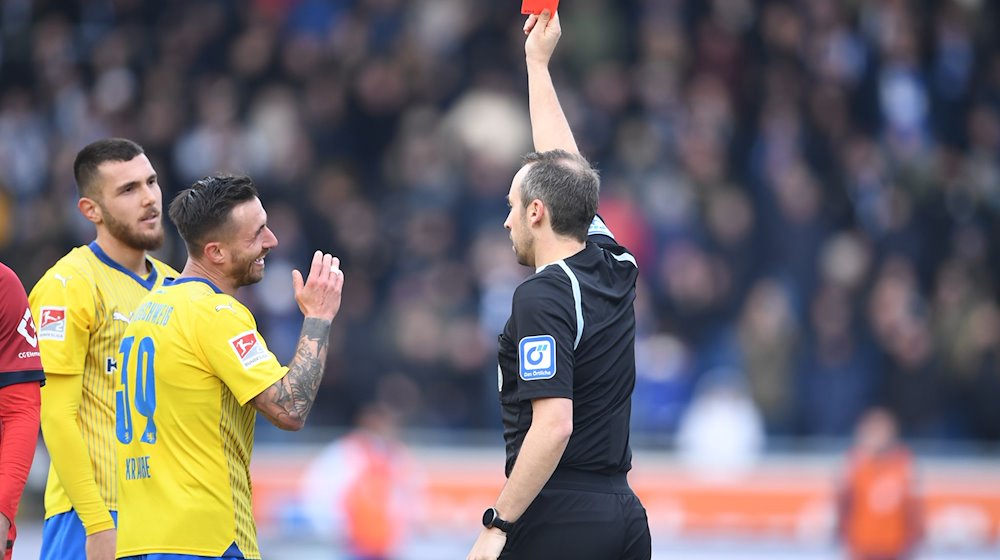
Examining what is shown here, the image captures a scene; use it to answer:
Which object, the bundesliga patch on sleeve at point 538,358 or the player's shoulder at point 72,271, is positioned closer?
the bundesliga patch on sleeve at point 538,358

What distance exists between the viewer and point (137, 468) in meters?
4.93

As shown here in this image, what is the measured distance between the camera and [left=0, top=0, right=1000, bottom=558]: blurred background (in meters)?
12.8

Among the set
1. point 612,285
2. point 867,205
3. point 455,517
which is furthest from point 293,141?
point 612,285

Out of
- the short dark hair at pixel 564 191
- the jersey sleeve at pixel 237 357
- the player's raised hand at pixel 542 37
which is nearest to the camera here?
the jersey sleeve at pixel 237 357

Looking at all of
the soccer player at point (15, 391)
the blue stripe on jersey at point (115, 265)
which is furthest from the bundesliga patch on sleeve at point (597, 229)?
the soccer player at point (15, 391)

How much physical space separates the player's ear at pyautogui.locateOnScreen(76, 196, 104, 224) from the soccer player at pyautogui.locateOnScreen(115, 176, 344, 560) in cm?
83

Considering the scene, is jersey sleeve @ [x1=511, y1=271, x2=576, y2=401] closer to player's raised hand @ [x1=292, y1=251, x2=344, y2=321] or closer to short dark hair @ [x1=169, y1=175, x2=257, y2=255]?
player's raised hand @ [x1=292, y1=251, x2=344, y2=321]

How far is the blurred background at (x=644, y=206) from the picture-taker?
504 inches

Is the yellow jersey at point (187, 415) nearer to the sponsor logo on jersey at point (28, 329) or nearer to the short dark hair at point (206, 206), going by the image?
the short dark hair at point (206, 206)

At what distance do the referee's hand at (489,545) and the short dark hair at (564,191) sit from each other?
3.62 feet

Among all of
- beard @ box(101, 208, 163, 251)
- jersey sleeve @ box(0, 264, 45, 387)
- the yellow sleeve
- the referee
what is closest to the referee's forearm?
the referee

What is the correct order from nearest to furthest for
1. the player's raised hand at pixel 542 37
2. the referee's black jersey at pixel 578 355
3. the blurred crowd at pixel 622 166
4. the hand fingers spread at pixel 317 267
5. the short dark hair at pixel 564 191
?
1. the referee's black jersey at pixel 578 355
2. the short dark hair at pixel 564 191
3. the hand fingers spread at pixel 317 267
4. the player's raised hand at pixel 542 37
5. the blurred crowd at pixel 622 166

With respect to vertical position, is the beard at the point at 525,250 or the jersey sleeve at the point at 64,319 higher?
the beard at the point at 525,250

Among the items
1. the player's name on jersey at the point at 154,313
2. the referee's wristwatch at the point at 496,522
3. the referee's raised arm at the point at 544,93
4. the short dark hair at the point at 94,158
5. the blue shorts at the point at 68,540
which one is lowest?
the blue shorts at the point at 68,540
